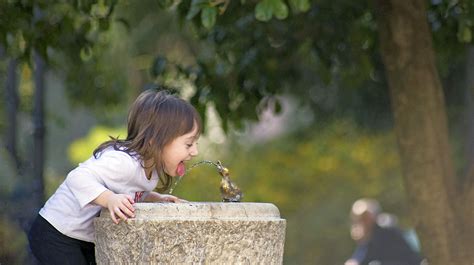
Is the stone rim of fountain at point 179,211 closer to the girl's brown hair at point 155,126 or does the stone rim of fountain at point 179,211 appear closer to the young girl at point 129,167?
the young girl at point 129,167

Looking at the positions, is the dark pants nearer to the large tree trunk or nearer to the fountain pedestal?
the fountain pedestal

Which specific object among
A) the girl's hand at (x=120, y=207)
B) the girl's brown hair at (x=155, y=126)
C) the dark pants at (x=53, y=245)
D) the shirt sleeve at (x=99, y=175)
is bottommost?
the dark pants at (x=53, y=245)

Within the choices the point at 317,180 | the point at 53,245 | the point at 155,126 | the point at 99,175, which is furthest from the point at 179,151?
the point at 317,180

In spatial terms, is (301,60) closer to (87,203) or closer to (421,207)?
(421,207)

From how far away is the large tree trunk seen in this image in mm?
6934

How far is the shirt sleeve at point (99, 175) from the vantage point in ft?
14.1

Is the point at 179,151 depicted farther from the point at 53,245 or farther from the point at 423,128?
the point at 423,128

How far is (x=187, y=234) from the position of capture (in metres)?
4.21

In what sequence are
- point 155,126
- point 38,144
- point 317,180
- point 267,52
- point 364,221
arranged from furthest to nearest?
1. point 317,180
2. point 364,221
3. point 38,144
4. point 267,52
5. point 155,126

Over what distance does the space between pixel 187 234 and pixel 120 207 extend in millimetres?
262

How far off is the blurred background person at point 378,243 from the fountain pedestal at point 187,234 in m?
6.36

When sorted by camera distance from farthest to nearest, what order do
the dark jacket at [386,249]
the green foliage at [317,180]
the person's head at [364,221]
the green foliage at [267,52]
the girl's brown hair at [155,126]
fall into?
the green foliage at [317,180] → the person's head at [364,221] → the dark jacket at [386,249] → the green foliage at [267,52] → the girl's brown hair at [155,126]

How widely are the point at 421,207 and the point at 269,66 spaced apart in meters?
1.57

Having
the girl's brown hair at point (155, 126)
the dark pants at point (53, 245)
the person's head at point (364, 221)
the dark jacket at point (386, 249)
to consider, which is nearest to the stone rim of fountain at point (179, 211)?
the girl's brown hair at point (155, 126)
